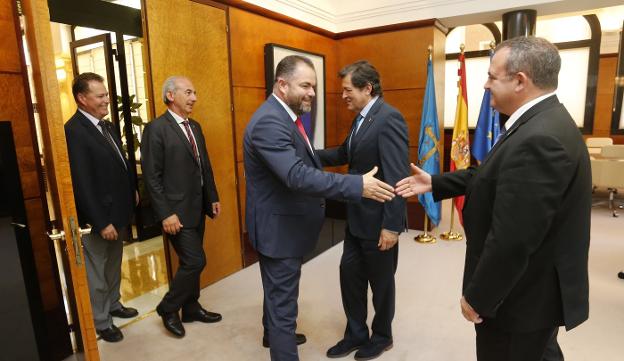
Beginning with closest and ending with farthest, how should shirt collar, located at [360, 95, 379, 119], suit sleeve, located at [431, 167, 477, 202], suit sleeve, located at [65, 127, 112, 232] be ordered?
suit sleeve, located at [431, 167, 477, 202], shirt collar, located at [360, 95, 379, 119], suit sleeve, located at [65, 127, 112, 232]

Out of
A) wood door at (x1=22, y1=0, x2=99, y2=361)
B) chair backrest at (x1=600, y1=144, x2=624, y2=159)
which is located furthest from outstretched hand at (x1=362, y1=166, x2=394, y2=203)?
chair backrest at (x1=600, y1=144, x2=624, y2=159)

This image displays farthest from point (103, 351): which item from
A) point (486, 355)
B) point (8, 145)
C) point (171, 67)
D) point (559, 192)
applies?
point (559, 192)

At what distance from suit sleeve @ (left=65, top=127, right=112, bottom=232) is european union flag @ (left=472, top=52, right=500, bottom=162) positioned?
372 centimetres

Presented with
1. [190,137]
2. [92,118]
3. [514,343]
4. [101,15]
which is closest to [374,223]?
[514,343]

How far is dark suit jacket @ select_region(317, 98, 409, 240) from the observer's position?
2.00 meters

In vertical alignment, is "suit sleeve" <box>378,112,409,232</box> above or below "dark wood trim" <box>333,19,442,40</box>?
below

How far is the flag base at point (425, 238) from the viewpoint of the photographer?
440 cm

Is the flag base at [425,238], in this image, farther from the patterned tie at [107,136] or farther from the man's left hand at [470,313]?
the patterned tie at [107,136]

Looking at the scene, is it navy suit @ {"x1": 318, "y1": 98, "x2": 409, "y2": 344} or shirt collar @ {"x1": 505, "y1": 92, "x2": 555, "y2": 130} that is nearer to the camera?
shirt collar @ {"x1": 505, "y1": 92, "x2": 555, "y2": 130}

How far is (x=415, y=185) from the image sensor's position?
6.17ft

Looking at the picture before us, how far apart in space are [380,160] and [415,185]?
0.84 feet

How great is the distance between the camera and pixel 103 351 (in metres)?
2.39

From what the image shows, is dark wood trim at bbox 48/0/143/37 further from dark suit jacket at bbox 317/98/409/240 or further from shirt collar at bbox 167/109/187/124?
dark suit jacket at bbox 317/98/409/240

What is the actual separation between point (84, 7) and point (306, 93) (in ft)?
7.19
